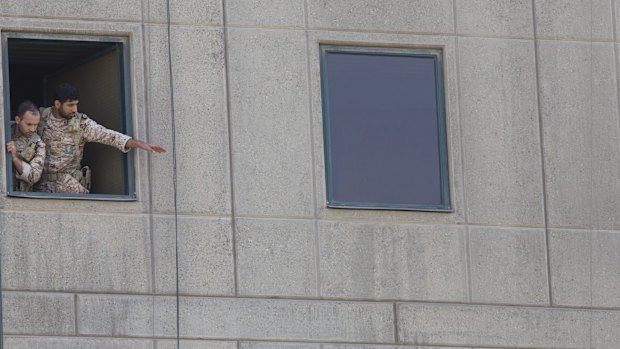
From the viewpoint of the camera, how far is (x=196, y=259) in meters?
28.5

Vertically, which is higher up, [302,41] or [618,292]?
[302,41]

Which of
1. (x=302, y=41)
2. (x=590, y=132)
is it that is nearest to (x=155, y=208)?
(x=302, y=41)

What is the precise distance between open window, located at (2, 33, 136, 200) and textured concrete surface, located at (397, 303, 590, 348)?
12.1ft

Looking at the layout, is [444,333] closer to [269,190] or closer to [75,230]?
[269,190]

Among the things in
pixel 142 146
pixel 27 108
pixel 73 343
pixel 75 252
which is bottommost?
pixel 73 343

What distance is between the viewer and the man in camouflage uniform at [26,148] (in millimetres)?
28328

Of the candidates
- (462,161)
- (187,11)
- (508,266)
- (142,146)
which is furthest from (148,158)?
(508,266)

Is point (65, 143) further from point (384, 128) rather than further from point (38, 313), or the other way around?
point (384, 128)

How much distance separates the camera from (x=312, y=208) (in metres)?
29.1

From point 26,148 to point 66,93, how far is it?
800mm

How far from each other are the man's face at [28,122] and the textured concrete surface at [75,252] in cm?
102

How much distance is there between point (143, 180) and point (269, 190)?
4.98 feet

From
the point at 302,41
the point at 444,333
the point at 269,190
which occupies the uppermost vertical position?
the point at 302,41

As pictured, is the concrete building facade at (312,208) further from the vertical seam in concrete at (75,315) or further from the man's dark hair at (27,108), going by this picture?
the man's dark hair at (27,108)
